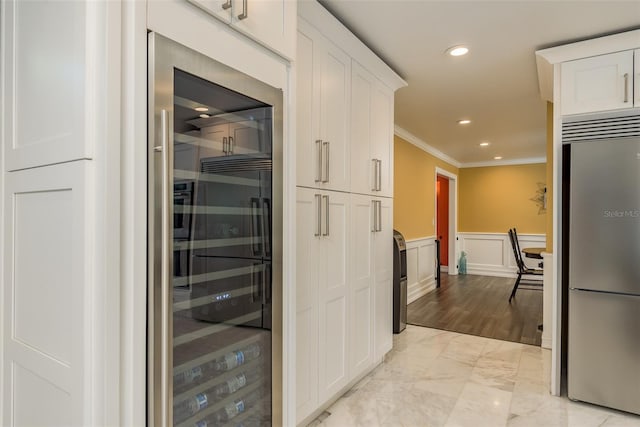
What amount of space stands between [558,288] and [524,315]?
7.91ft

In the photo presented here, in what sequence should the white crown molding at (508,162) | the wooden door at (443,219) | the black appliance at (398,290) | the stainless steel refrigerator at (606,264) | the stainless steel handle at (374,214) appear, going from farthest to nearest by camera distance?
the wooden door at (443,219) → the white crown molding at (508,162) → the black appliance at (398,290) → the stainless steel handle at (374,214) → the stainless steel refrigerator at (606,264)

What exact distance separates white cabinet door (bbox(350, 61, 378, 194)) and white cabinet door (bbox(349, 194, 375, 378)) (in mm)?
118

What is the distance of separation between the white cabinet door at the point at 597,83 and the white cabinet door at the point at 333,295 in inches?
69.3

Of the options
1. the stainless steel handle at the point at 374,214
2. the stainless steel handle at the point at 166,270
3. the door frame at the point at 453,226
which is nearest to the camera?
the stainless steel handle at the point at 166,270

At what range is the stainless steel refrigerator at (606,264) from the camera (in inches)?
91.5

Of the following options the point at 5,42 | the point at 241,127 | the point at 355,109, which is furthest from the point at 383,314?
the point at 5,42

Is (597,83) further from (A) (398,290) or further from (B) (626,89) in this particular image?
(A) (398,290)

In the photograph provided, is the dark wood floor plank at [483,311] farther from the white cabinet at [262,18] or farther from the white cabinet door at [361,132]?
the white cabinet at [262,18]

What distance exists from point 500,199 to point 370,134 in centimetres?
641

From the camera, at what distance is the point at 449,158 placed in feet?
25.3

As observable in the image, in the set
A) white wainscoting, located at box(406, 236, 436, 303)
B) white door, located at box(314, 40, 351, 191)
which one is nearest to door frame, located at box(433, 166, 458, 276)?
white wainscoting, located at box(406, 236, 436, 303)

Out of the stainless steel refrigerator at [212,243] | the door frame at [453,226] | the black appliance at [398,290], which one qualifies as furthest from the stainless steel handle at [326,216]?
the door frame at [453,226]

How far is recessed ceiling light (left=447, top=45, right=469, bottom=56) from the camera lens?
2.67 m

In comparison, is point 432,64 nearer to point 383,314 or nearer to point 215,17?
point 383,314
